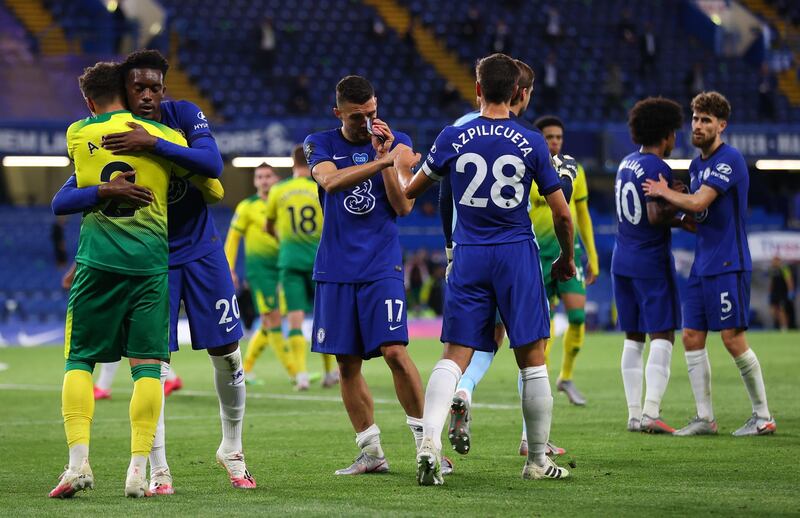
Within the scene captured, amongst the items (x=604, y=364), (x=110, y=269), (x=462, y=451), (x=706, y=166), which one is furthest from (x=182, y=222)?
(x=604, y=364)

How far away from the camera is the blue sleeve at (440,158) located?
21.4 ft

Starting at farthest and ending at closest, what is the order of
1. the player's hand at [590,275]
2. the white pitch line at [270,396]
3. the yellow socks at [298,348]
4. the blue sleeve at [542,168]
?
1. the yellow socks at [298,348]
2. the white pitch line at [270,396]
3. the player's hand at [590,275]
4. the blue sleeve at [542,168]

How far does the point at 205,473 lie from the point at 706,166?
407 cm

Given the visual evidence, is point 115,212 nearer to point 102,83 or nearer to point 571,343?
point 102,83

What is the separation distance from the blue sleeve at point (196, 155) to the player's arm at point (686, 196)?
11.6 ft

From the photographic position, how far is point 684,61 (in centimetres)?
3497

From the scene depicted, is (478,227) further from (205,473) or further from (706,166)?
(706,166)

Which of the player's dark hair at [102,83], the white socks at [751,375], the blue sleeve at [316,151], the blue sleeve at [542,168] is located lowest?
the white socks at [751,375]

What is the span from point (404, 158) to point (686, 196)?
108 inches

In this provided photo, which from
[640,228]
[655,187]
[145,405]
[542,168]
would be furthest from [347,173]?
[640,228]

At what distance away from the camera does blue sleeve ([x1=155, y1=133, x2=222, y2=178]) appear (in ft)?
19.8

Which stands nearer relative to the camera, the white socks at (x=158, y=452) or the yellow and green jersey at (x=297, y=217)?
the white socks at (x=158, y=452)

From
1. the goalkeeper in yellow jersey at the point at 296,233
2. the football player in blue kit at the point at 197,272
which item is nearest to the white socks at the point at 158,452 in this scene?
the football player in blue kit at the point at 197,272

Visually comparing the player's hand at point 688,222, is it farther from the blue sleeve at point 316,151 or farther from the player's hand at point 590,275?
the blue sleeve at point 316,151
